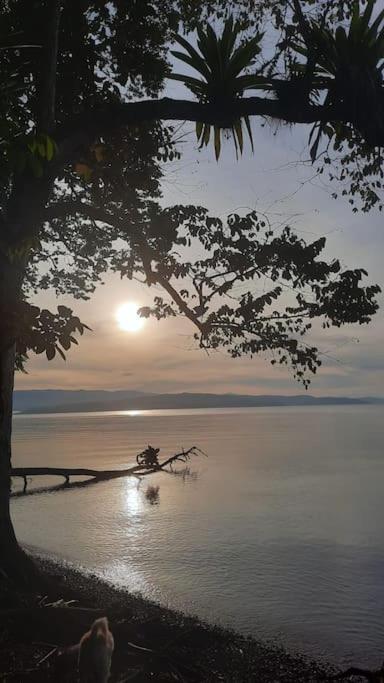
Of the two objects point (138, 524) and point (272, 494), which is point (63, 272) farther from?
point (272, 494)

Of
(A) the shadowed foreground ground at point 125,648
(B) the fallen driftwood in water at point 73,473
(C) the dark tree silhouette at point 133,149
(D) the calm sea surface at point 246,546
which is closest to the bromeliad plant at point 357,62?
(C) the dark tree silhouette at point 133,149

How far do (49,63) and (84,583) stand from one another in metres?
12.7

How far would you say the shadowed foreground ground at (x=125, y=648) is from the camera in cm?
725

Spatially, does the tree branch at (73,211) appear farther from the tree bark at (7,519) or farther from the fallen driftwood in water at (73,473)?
the fallen driftwood in water at (73,473)

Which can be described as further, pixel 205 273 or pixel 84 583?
pixel 84 583

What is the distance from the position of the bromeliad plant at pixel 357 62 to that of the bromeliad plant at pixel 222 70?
3.12ft

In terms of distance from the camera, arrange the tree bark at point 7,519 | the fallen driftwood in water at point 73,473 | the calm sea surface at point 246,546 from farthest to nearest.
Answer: the fallen driftwood in water at point 73,473 → the calm sea surface at point 246,546 → the tree bark at point 7,519

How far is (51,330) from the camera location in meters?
6.84

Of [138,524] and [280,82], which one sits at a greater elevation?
[280,82]

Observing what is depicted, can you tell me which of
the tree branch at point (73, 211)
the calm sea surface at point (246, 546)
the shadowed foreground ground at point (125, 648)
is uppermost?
the tree branch at point (73, 211)

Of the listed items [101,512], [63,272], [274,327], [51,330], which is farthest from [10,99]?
[101,512]

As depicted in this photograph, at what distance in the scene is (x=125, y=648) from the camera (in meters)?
8.04

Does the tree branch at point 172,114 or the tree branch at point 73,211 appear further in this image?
the tree branch at point 73,211

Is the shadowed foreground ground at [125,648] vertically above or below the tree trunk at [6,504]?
below
